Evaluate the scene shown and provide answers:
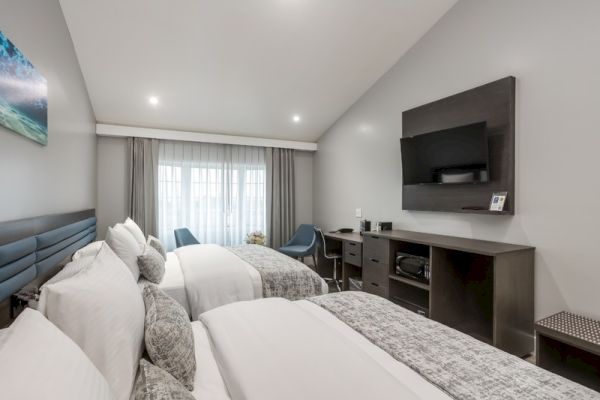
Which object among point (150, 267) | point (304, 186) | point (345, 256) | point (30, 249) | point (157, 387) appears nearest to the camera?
point (157, 387)

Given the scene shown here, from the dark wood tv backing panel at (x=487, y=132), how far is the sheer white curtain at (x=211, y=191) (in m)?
2.66

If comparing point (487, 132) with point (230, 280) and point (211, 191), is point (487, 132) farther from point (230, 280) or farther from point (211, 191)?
point (211, 191)

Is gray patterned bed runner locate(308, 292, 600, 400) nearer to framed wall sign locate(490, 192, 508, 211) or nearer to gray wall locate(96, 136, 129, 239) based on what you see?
framed wall sign locate(490, 192, 508, 211)

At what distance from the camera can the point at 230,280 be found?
7.67 feet

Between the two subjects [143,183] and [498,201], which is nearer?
[498,201]

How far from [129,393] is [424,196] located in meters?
2.99

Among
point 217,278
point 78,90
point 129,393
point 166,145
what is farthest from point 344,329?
point 166,145

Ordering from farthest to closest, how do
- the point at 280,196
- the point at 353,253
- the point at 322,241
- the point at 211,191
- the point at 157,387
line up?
the point at 280,196 → the point at 211,191 → the point at 322,241 → the point at 353,253 → the point at 157,387

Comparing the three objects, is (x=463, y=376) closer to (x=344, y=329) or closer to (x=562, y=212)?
(x=344, y=329)

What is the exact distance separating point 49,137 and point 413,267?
302cm

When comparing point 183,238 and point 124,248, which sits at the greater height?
point 124,248

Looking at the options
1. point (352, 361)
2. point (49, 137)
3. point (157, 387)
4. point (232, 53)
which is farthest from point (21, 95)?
point (232, 53)

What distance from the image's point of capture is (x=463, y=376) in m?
1.02

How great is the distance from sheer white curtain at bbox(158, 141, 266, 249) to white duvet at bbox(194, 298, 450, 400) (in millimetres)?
3309
